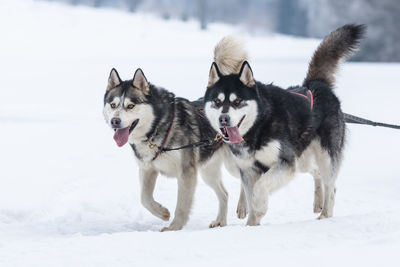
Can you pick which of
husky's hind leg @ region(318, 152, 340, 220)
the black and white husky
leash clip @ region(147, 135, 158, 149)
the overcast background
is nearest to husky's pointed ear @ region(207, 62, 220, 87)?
the black and white husky

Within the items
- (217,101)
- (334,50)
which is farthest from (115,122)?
(334,50)

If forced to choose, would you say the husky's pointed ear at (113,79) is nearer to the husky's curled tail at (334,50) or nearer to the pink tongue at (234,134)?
the pink tongue at (234,134)

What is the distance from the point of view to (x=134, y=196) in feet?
18.7

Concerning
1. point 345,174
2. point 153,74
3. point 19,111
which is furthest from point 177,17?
point 345,174

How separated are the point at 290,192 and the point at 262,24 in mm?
27666

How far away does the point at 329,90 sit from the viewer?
4.42 meters

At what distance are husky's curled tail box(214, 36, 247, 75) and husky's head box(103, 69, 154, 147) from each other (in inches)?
22.2

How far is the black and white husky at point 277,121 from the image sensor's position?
3.74m

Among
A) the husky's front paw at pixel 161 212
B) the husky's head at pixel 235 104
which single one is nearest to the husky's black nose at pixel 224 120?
the husky's head at pixel 235 104

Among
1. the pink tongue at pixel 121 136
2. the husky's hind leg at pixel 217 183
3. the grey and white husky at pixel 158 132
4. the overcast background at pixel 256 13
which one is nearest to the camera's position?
the pink tongue at pixel 121 136

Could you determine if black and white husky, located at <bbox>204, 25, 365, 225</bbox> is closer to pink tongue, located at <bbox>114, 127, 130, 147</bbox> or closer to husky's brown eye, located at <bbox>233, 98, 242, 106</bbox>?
husky's brown eye, located at <bbox>233, 98, 242, 106</bbox>

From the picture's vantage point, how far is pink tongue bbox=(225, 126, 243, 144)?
12.1ft

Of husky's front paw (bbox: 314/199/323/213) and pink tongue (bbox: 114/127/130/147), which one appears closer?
pink tongue (bbox: 114/127/130/147)

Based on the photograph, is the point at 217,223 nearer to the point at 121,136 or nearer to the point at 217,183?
the point at 217,183
